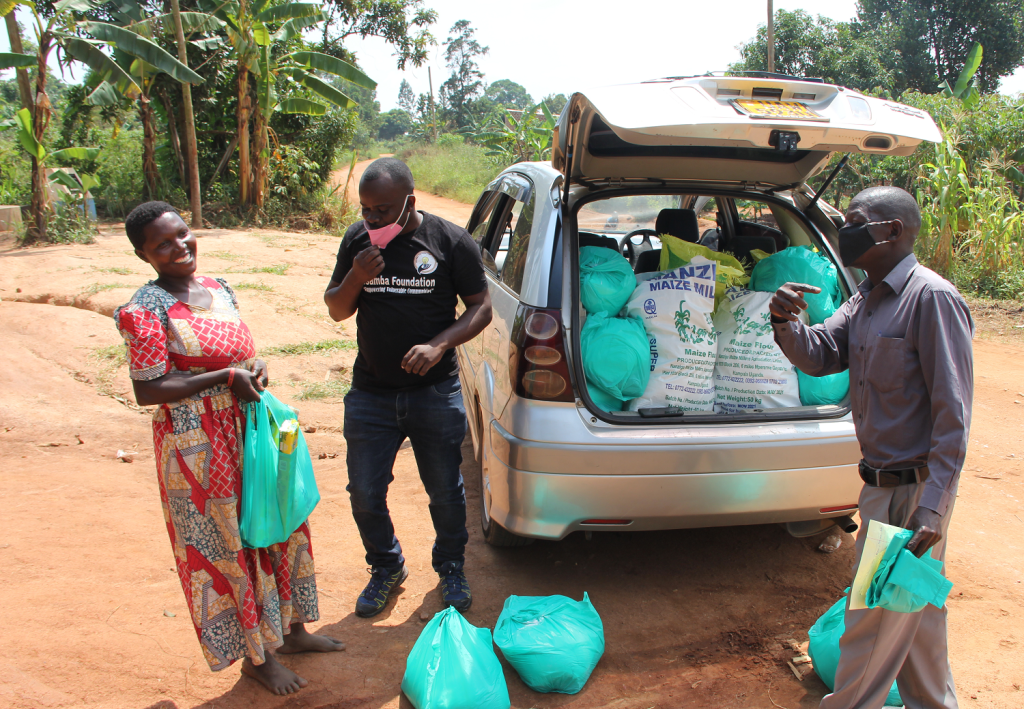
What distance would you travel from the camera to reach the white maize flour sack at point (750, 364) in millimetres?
3146

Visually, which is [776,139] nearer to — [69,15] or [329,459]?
[329,459]

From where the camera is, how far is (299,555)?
8.91ft

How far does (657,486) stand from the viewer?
2.81 m

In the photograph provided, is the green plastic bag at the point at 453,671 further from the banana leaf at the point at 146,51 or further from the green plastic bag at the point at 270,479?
the banana leaf at the point at 146,51

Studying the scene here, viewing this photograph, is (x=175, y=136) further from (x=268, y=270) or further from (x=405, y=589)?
(x=405, y=589)

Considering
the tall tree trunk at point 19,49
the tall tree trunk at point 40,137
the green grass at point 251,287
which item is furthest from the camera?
the tall tree trunk at point 19,49

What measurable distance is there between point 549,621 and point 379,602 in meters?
0.87

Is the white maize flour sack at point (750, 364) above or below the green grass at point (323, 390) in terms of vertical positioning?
above

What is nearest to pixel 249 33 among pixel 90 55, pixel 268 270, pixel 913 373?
pixel 90 55

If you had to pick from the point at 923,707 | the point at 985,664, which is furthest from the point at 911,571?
the point at 985,664

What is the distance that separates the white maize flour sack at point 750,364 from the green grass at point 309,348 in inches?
173

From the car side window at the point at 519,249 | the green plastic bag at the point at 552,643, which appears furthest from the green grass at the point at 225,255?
the green plastic bag at the point at 552,643

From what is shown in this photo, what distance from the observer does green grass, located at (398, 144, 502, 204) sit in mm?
24422

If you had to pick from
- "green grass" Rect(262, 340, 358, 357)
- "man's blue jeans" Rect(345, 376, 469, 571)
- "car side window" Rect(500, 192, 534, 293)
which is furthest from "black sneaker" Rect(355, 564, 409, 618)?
"green grass" Rect(262, 340, 358, 357)
